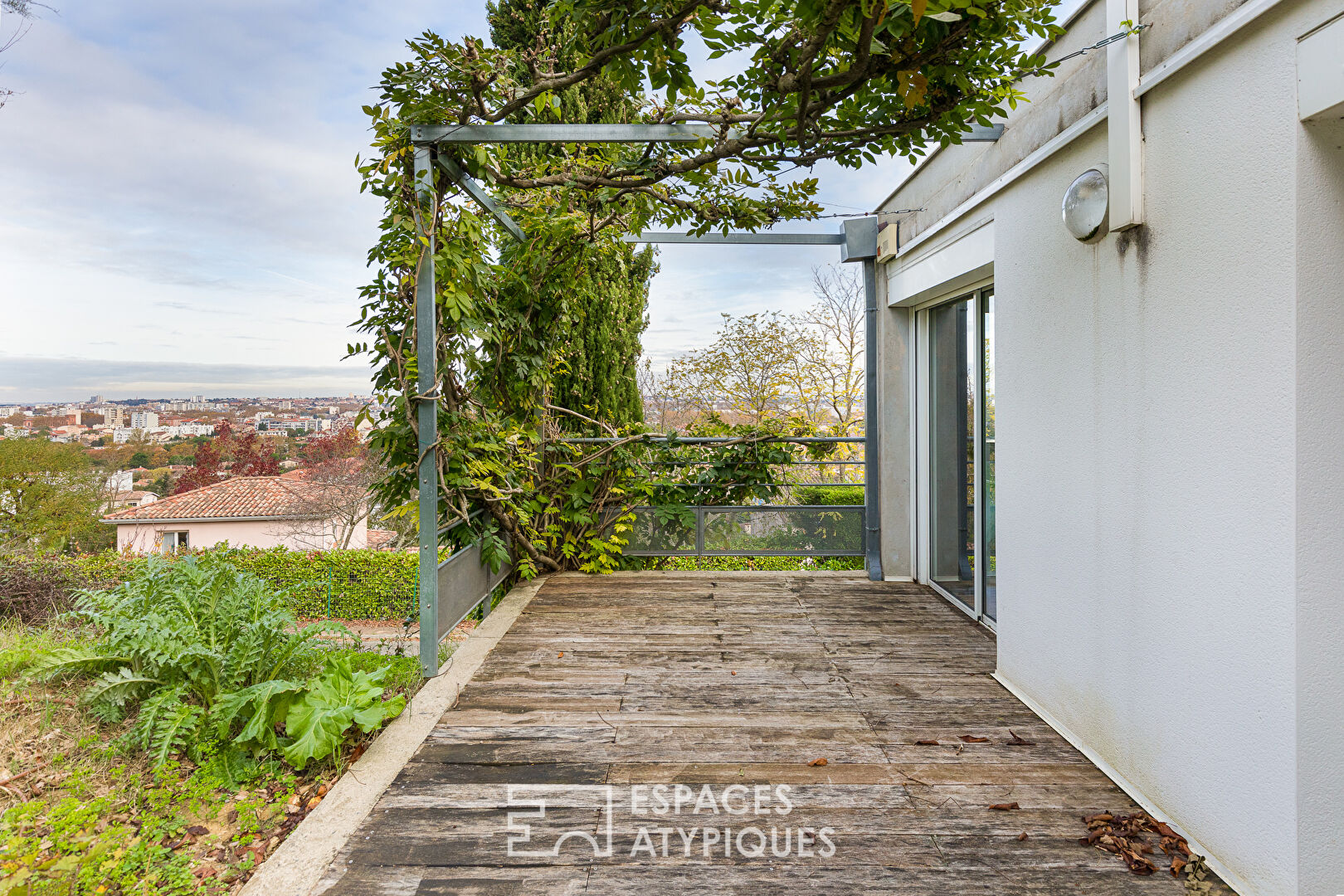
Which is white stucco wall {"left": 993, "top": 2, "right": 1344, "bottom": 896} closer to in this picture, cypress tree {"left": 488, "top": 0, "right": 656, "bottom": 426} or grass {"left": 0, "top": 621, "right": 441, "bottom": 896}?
grass {"left": 0, "top": 621, "right": 441, "bottom": 896}

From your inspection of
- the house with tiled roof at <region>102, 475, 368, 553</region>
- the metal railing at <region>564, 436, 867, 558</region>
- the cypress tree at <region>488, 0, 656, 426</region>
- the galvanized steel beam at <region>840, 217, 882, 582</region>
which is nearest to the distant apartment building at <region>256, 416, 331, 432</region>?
the house with tiled roof at <region>102, 475, 368, 553</region>

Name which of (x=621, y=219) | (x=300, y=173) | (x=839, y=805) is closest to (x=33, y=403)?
(x=300, y=173)

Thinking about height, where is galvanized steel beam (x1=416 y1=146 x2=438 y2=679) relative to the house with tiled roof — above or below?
above

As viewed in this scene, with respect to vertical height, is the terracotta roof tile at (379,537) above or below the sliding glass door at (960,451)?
below

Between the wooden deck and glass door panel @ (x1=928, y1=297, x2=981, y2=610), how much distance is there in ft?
2.08

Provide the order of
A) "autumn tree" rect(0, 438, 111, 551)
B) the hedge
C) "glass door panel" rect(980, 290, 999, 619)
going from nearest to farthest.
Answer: "glass door panel" rect(980, 290, 999, 619), the hedge, "autumn tree" rect(0, 438, 111, 551)

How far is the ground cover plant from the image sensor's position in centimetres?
171

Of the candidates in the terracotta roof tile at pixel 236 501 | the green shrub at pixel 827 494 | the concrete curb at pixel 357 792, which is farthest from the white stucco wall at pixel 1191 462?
the terracotta roof tile at pixel 236 501

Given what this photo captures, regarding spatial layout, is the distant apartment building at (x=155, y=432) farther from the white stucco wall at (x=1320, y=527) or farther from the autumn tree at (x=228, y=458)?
the white stucco wall at (x=1320, y=527)

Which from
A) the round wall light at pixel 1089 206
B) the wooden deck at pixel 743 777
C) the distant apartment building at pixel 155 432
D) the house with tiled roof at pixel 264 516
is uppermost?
the round wall light at pixel 1089 206

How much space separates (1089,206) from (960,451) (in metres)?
2.09

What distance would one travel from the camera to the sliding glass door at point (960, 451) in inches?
144

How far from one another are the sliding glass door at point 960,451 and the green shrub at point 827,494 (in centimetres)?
70

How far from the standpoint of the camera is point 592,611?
13.2 feet
